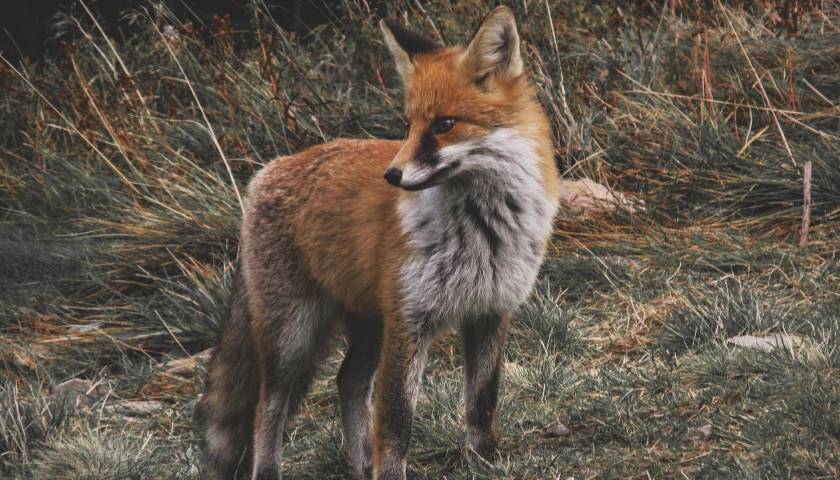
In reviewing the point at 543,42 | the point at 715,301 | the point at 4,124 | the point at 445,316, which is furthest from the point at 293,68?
the point at 445,316

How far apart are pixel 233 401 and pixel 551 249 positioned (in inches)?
102

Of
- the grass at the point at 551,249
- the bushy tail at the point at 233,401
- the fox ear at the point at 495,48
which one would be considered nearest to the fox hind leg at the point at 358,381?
the grass at the point at 551,249

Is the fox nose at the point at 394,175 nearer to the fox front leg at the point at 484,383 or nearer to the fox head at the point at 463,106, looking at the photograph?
the fox head at the point at 463,106

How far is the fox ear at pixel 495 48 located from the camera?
3.96 metres

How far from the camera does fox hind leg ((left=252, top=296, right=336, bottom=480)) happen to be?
4477mm

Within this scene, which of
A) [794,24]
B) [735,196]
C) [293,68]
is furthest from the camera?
[293,68]

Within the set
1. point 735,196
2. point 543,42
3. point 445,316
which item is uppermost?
point 445,316

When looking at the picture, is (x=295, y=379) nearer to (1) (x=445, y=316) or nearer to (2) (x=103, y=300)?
(1) (x=445, y=316)

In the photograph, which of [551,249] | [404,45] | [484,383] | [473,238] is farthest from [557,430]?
[551,249]

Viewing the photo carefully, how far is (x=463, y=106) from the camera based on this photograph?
3.87 m

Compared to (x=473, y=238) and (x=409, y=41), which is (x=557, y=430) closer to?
(x=473, y=238)

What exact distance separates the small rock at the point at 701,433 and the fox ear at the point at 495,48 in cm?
152

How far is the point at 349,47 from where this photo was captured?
892cm

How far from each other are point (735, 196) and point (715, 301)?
1.66m
